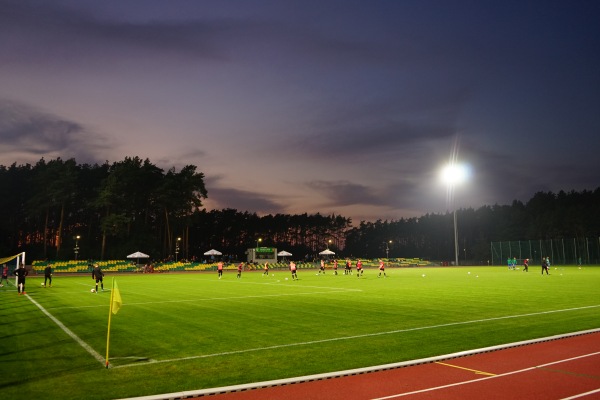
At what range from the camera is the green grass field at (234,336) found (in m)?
8.60

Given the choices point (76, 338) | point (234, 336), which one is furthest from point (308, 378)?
point (76, 338)

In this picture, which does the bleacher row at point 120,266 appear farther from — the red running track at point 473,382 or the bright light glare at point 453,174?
the red running track at point 473,382

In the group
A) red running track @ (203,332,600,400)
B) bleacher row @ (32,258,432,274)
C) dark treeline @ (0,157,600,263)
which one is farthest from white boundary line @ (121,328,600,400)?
dark treeline @ (0,157,600,263)

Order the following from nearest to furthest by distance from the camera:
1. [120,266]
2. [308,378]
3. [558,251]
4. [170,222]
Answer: [308,378], [120,266], [558,251], [170,222]

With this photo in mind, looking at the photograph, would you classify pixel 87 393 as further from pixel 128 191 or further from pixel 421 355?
pixel 128 191

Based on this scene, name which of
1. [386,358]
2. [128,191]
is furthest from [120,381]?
[128,191]

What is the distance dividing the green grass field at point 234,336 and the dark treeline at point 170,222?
2715 inches

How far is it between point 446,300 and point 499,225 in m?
139

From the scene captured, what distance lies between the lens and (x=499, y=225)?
148 metres

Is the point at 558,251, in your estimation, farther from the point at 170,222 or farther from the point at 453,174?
the point at 170,222

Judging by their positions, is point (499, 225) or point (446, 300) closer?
point (446, 300)

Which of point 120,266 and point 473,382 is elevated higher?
point 120,266

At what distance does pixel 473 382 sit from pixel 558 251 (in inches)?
3740

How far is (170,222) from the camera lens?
332 feet
